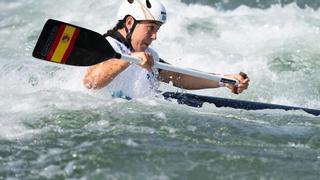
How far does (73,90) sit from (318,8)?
6.20 metres

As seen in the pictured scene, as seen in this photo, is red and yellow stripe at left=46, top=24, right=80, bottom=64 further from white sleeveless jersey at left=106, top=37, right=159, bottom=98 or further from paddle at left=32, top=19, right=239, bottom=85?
white sleeveless jersey at left=106, top=37, right=159, bottom=98

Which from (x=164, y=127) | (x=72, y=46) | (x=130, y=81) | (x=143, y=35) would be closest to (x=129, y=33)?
(x=143, y=35)

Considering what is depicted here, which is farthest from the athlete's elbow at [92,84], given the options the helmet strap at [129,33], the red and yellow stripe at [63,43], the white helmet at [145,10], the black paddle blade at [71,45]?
the white helmet at [145,10]

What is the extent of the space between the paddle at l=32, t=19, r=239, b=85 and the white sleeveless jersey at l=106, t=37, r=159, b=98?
0.52ft

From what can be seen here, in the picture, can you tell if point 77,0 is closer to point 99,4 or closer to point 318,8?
point 99,4

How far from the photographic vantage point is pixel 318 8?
36.2 feet

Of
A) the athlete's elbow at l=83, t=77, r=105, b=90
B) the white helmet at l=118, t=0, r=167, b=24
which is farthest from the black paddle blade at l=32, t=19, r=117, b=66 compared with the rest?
the white helmet at l=118, t=0, r=167, b=24

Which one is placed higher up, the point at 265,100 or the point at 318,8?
the point at 318,8

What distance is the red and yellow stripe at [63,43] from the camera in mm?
5133

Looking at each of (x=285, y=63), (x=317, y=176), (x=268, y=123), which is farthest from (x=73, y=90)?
(x=285, y=63)

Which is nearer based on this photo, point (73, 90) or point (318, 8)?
point (73, 90)

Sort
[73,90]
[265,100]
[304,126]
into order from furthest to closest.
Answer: [265,100] < [73,90] < [304,126]

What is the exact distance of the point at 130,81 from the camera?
5.38 metres

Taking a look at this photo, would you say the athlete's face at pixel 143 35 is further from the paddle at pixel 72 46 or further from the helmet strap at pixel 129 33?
the paddle at pixel 72 46
